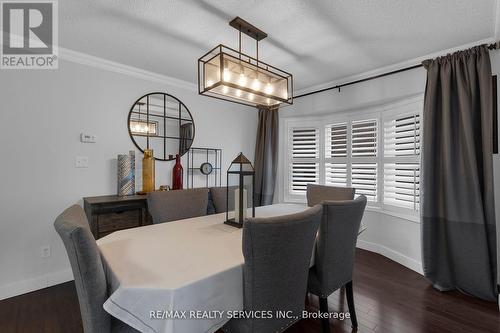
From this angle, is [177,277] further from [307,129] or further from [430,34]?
[307,129]

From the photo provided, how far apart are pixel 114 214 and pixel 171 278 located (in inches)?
65.7

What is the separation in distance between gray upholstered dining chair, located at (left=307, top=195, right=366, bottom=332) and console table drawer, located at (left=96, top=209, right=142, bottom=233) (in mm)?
1805

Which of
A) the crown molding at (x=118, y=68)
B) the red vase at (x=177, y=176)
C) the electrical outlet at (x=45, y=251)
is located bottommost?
the electrical outlet at (x=45, y=251)

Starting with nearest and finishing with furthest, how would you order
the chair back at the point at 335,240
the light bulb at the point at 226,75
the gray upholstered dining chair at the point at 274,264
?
the gray upholstered dining chair at the point at 274,264, the chair back at the point at 335,240, the light bulb at the point at 226,75

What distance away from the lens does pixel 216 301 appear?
102 centimetres

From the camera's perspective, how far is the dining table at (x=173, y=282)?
0.90 metres

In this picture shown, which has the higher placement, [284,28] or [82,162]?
[284,28]

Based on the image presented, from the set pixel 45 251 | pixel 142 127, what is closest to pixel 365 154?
pixel 142 127

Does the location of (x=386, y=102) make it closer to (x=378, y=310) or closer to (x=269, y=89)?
(x=269, y=89)

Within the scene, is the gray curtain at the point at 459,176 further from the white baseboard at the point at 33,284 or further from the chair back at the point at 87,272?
the white baseboard at the point at 33,284

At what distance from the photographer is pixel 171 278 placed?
0.99 meters

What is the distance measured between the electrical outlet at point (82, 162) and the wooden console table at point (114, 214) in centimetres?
36

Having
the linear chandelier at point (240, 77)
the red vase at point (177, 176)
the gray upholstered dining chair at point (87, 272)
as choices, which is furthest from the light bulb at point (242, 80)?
the red vase at point (177, 176)

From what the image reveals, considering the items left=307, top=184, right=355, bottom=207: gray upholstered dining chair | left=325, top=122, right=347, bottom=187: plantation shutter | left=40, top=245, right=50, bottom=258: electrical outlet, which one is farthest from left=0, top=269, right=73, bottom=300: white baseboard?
left=325, top=122, right=347, bottom=187: plantation shutter
